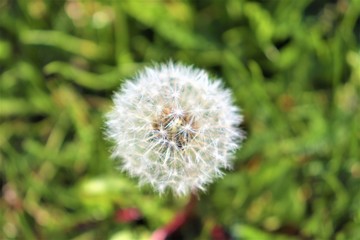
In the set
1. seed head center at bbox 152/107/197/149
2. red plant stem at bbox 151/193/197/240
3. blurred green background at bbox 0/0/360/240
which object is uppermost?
blurred green background at bbox 0/0/360/240

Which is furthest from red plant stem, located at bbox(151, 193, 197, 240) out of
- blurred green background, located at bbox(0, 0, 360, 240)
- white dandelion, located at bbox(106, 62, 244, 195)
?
white dandelion, located at bbox(106, 62, 244, 195)

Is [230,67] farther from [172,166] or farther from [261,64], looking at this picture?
[172,166]

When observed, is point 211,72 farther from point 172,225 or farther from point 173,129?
point 173,129

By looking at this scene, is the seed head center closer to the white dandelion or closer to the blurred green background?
the white dandelion

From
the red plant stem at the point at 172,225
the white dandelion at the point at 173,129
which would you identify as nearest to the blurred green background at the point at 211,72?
the red plant stem at the point at 172,225

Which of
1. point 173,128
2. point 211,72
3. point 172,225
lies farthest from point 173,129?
point 211,72

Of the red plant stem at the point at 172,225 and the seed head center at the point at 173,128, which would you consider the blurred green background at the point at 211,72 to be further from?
the seed head center at the point at 173,128

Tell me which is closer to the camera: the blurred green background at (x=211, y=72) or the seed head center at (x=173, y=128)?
the seed head center at (x=173, y=128)
